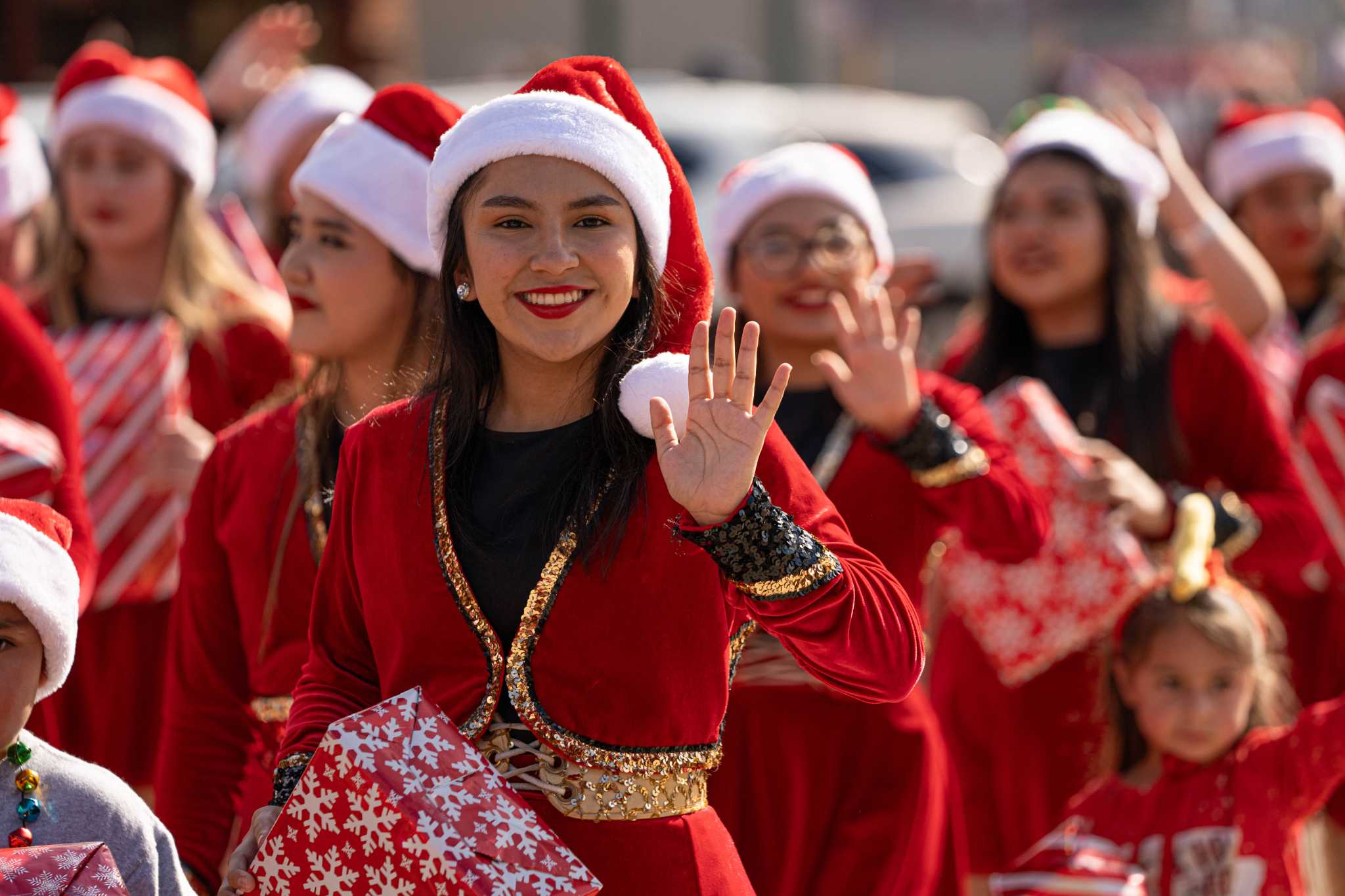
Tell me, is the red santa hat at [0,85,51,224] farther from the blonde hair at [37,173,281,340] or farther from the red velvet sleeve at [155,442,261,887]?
the red velvet sleeve at [155,442,261,887]

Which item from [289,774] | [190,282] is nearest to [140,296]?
[190,282]

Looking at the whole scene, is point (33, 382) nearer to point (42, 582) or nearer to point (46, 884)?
point (42, 582)

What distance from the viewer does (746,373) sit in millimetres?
2746

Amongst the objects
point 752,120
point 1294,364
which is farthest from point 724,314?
point 752,120

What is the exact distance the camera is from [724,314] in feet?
9.05

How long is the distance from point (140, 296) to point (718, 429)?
123 inches

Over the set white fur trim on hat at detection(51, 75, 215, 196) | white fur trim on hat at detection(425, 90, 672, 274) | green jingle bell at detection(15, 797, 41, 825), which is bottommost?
green jingle bell at detection(15, 797, 41, 825)

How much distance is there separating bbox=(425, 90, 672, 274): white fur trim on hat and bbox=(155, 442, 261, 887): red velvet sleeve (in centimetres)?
101

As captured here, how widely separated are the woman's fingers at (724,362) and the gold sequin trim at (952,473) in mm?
1370

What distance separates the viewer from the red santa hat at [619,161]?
2.88 meters

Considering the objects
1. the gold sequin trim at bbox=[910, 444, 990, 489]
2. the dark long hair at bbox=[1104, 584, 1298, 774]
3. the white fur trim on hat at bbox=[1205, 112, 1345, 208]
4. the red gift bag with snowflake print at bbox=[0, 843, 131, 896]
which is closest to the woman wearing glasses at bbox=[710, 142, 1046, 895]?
the gold sequin trim at bbox=[910, 444, 990, 489]

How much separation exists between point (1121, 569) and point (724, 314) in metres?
2.30

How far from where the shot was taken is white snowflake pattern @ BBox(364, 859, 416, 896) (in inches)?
101

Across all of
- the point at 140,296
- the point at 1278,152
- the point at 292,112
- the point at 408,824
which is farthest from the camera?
the point at 1278,152
